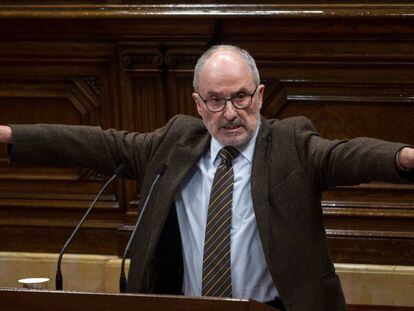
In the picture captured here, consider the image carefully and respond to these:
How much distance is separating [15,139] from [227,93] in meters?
0.72

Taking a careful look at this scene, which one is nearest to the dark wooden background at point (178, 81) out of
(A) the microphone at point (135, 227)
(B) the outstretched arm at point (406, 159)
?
(A) the microphone at point (135, 227)

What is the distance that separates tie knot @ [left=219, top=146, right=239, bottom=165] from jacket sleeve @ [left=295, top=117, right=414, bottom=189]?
8.7 inches

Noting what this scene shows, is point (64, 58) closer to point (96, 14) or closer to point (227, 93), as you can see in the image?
point (96, 14)

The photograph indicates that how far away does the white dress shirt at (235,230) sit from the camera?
323 centimetres

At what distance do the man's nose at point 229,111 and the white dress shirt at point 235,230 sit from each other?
12 centimetres

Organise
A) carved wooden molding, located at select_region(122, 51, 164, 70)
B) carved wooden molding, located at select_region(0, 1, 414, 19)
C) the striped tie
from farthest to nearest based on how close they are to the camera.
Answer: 1. carved wooden molding, located at select_region(122, 51, 164, 70)
2. carved wooden molding, located at select_region(0, 1, 414, 19)
3. the striped tie

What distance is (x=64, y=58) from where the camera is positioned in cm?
484

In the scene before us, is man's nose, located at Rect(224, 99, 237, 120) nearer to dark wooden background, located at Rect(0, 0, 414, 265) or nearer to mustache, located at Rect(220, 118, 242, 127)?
mustache, located at Rect(220, 118, 242, 127)

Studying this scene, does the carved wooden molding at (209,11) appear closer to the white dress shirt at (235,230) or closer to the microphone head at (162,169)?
the white dress shirt at (235,230)

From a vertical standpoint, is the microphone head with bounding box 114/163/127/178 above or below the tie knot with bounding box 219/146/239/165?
below

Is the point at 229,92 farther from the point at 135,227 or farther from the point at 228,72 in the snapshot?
the point at 135,227

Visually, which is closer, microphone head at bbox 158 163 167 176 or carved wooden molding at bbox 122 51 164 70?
microphone head at bbox 158 163 167 176

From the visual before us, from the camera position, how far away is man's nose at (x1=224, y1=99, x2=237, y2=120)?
128 inches

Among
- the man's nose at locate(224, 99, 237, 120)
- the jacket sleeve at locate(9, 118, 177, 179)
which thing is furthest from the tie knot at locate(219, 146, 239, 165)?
the jacket sleeve at locate(9, 118, 177, 179)
